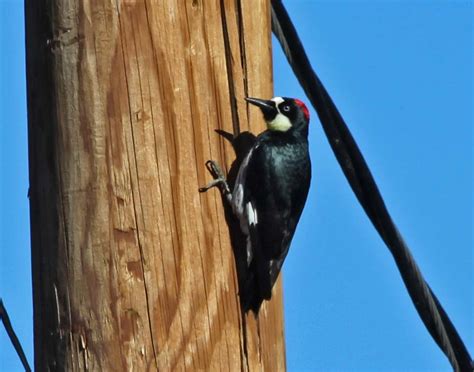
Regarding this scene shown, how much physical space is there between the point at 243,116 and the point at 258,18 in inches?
13.5

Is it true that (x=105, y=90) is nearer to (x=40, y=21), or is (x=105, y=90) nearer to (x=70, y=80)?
(x=70, y=80)

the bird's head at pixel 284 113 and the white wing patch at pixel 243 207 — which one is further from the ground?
the bird's head at pixel 284 113

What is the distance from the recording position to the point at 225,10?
9.00 feet

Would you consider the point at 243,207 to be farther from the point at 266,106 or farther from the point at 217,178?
the point at 266,106

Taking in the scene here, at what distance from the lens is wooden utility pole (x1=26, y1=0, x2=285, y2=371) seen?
228 cm

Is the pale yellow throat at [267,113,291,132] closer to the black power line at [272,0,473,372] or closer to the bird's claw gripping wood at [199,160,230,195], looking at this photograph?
the black power line at [272,0,473,372]

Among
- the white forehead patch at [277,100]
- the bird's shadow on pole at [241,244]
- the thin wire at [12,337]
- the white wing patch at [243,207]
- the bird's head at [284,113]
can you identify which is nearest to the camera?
the thin wire at [12,337]

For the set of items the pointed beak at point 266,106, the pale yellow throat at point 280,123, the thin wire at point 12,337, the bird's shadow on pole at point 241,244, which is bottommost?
the thin wire at point 12,337

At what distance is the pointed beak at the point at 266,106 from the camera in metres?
2.82

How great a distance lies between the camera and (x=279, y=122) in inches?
148

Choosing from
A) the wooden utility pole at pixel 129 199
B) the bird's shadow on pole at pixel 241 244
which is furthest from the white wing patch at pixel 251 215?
the wooden utility pole at pixel 129 199

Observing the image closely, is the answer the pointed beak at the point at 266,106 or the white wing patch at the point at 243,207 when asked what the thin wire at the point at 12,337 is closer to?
the white wing patch at the point at 243,207

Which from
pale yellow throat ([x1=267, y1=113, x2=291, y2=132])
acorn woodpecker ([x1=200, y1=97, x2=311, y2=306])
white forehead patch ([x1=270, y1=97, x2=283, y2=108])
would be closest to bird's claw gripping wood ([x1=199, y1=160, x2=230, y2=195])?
acorn woodpecker ([x1=200, y1=97, x2=311, y2=306])

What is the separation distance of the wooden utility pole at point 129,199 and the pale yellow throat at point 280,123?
3.04ft
